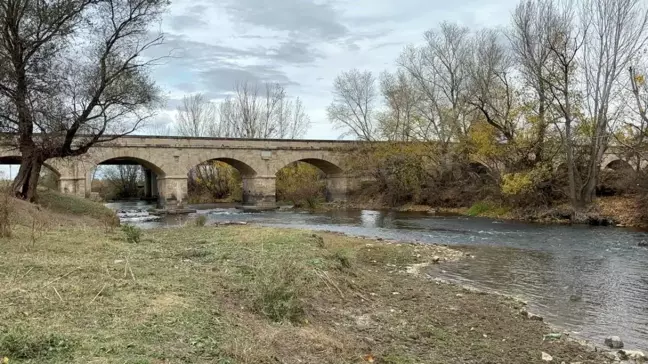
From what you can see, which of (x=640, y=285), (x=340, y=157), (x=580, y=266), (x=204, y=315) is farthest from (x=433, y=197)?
(x=204, y=315)

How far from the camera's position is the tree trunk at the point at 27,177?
67.8 ft

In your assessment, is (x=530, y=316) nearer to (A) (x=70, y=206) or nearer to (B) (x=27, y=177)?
(B) (x=27, y=177)

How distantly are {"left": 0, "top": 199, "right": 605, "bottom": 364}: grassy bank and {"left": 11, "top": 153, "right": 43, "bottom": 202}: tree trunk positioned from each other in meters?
11.8

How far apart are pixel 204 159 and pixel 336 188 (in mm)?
12763

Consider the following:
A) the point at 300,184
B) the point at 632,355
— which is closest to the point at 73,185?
the point at 300,184

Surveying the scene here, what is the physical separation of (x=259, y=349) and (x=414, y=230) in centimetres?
1940

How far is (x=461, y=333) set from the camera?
6988mm

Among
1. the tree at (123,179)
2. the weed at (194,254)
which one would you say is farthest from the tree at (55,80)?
the tree at (123,179)

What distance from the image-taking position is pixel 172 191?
41875mm

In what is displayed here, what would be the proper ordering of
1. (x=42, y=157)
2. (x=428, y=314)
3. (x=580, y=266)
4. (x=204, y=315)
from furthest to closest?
(x=42, y=157) < (x=580, y=266) < (x=428, y=314) < (x=204, y=315)

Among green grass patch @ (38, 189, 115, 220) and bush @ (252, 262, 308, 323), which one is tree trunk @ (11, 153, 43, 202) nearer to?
green grass patch @ (38, 189, 115, 220)

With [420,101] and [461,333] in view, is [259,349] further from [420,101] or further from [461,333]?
[420,101]

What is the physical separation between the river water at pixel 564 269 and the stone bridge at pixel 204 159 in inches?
826

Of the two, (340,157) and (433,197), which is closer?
(433,197)
